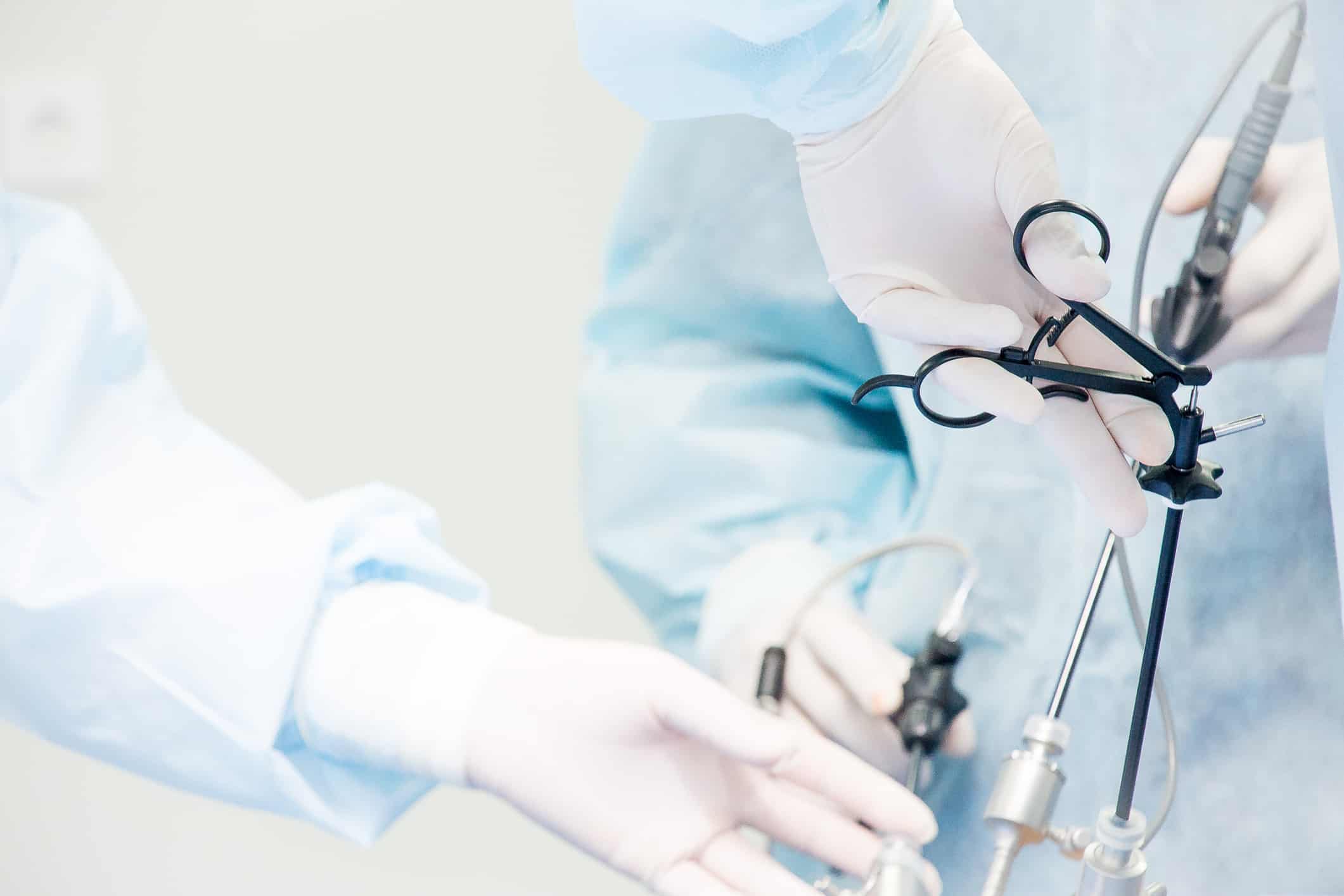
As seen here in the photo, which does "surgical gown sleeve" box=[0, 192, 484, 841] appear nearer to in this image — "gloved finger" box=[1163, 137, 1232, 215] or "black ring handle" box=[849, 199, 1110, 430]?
"black ring handle" box=[849, 199, 1110, 430]

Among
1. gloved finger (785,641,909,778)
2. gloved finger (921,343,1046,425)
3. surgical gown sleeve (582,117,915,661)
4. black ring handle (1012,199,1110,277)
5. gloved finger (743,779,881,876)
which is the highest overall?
surgical gown sleeve (582,117,915,661)

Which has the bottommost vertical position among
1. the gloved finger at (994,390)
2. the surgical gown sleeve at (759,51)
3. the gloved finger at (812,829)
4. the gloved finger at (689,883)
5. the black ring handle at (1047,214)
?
the gloved finger at (689,883)

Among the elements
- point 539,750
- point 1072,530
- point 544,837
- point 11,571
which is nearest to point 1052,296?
point 1072,530

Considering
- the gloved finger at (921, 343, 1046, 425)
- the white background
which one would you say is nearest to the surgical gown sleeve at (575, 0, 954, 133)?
the gloved finger at (921, 343, 1046, 425)

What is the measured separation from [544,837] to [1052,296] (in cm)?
110

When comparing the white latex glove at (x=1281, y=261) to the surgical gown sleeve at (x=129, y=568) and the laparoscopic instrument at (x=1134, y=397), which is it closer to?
the laparoscopic instrument at (x=1134, y=397)

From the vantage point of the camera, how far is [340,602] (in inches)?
31.4

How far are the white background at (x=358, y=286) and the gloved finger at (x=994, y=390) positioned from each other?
995 mm

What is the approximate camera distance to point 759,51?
0.44m

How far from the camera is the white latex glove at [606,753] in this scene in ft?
2.44

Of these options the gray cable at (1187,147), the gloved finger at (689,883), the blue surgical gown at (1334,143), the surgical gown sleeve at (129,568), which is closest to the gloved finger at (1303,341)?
the gray cable at (1187,147)

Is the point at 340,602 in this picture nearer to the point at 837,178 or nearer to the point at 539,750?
the point at 539,750

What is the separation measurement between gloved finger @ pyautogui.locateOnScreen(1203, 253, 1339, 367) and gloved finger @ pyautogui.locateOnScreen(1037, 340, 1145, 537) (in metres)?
0.25

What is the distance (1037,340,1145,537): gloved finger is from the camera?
47 cm
